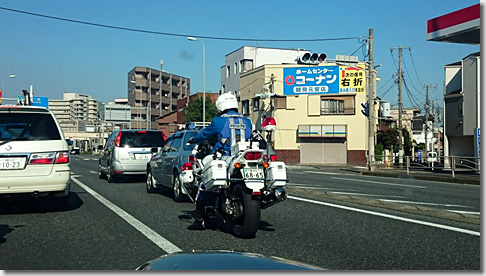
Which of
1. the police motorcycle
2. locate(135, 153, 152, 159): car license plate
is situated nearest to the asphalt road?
the police motorcycle

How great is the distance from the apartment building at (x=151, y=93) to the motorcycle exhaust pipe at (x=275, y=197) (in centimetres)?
7932

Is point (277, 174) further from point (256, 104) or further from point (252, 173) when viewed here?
point (256, 104)

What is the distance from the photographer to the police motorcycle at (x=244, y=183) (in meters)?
6.17

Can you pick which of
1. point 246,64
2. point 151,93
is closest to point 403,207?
point 246,64

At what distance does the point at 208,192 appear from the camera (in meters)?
6.88

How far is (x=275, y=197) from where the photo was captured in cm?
648

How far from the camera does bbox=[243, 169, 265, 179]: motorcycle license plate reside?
615 centimetres

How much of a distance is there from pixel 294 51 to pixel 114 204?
5428cm

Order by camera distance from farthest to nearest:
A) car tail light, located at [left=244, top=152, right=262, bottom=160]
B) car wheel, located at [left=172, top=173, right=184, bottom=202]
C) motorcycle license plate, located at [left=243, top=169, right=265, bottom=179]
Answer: car wheel, located at [left=172, top=173, right=184, bottom=202], car tail light, located at [left=244, top=152, right=262, bottom=160], motorcycle license plate, located at [left=243, top=169, right=265, bottom=179]

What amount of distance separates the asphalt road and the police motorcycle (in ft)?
0.96

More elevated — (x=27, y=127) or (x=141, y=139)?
(x=27, y=127)

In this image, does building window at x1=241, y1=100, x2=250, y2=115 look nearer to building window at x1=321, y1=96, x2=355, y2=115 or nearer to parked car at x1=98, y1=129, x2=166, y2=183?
building window at x1=321, y1=96, x2=355, y2=115

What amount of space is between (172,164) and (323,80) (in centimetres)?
3420

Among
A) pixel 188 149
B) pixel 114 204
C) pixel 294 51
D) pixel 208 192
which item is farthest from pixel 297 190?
pixel 294 51
